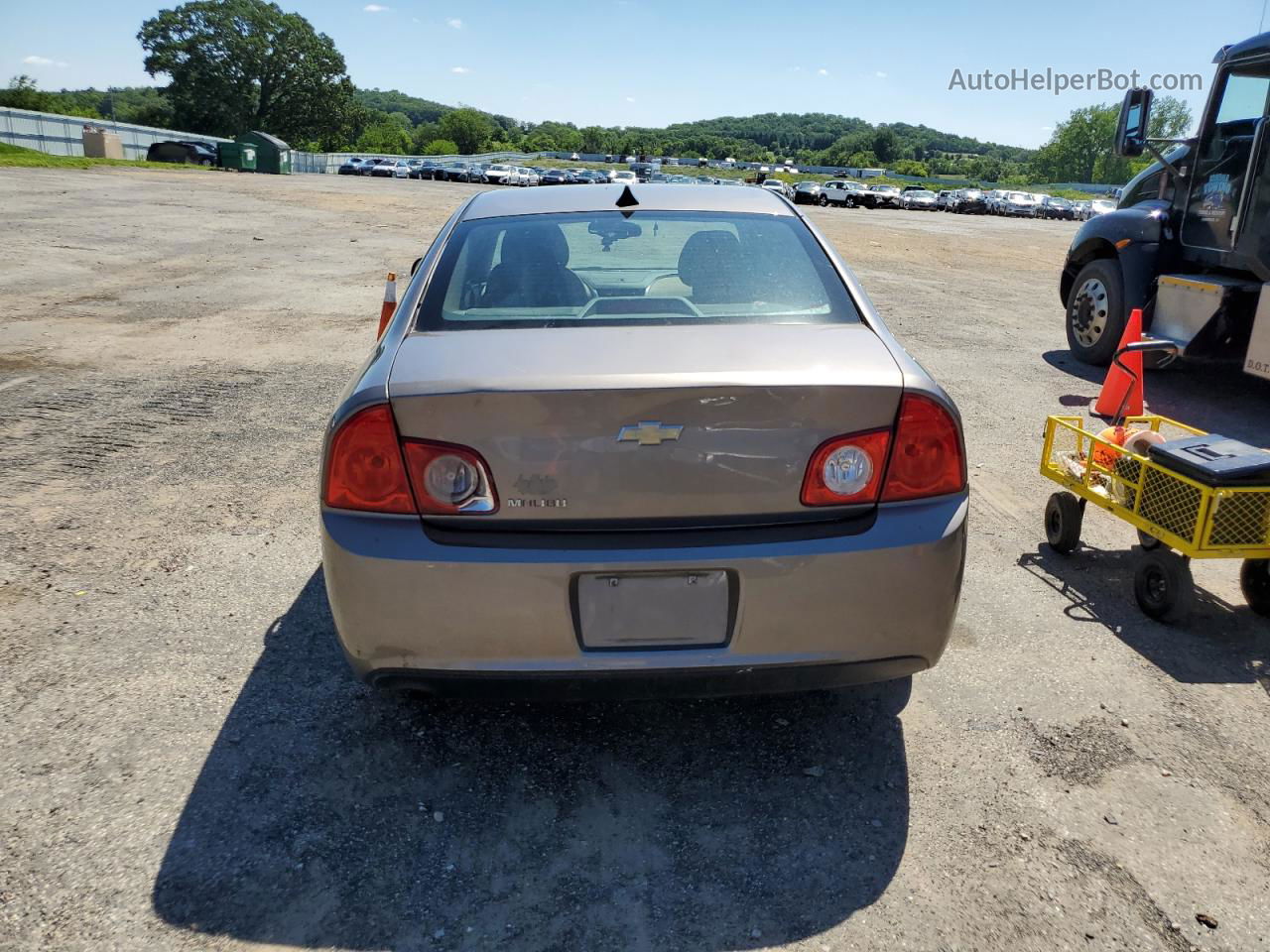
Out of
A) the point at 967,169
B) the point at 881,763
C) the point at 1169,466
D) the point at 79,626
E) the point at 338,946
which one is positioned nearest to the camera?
the point at 338,946

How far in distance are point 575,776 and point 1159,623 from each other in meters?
2.53

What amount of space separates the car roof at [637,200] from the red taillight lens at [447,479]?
1515mm

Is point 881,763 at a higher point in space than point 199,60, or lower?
lower

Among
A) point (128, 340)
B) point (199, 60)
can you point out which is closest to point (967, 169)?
point (199, 60)

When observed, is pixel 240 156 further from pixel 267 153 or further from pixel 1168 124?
pixel 1168 124

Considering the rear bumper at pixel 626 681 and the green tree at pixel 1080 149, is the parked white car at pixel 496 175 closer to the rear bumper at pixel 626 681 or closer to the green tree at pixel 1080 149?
the rear bumper at pixel 626 681

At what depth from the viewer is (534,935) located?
2.16m

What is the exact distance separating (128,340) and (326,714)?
677 centimetres

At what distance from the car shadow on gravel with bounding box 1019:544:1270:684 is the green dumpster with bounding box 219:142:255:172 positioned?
58.3m

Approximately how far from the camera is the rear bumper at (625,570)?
2.36m

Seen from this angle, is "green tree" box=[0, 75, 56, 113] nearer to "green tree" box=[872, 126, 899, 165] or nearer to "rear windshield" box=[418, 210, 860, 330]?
Result: "rear windshield" box=[418, 210, 860, 330]

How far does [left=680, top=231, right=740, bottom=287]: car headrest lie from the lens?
3277mm

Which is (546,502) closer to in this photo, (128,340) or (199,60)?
(128,340)

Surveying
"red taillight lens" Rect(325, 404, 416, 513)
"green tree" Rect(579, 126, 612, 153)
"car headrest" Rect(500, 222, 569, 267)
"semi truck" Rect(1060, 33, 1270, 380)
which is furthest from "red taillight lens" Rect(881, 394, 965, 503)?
"green tree" Rect(579, 126, 612, 153)
